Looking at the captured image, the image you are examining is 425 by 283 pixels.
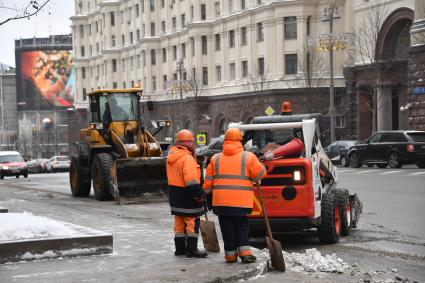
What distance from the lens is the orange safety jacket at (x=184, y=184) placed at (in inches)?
416

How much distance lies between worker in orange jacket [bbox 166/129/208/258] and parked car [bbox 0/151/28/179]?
122ft

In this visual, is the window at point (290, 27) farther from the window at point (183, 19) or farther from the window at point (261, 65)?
the window at point (183, 19)

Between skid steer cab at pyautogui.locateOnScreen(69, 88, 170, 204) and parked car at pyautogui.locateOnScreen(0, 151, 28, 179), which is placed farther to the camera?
parked car at pyautogui.locateOnScreen(0, 151, 28, 179)

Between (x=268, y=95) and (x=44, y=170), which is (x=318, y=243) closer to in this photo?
(x=268, y=95)

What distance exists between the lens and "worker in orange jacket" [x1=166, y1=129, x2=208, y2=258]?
10586mm

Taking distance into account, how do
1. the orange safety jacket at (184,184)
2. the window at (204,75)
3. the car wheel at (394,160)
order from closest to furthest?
the orange safety jacket at (184,184) < the car wheel at (394,160) < the window at (204,75)

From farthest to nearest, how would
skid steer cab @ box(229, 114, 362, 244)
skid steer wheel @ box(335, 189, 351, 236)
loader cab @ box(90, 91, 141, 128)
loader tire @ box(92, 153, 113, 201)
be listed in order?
loader cab @ box(90, 91, 141, 128) → loader tire @ box(92, 153, 113, 201) → skid steer wheel @ box(335, 189, 351, 236) → skid steer cab @ box(229, 114, 362, 244)

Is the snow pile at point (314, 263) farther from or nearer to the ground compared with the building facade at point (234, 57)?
nearer to the ground

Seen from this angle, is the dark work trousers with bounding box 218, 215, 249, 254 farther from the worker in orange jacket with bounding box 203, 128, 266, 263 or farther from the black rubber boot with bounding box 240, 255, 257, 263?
the black rubber boot with bounding box 240, 255, 257, 263

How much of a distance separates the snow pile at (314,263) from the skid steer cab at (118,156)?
1133 centimetres

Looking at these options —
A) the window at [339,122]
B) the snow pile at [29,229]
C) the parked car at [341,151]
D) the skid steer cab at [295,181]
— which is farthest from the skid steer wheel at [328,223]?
the window at [339,122]

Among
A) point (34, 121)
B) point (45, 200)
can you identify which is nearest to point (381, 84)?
point (45, 200)

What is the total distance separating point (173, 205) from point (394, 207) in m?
9.47

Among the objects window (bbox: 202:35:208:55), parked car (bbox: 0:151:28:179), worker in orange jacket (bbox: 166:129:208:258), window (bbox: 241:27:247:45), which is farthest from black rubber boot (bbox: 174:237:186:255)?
window (bbox: 202:35:208:55)
